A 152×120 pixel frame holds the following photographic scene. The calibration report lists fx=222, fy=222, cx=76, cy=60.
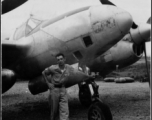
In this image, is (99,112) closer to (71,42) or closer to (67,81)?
(67,81)

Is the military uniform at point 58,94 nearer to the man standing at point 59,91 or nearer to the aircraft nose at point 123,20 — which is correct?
the man standing at point 59,91

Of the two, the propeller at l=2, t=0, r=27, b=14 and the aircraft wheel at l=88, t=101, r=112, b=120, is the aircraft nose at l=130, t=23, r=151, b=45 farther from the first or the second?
the propeller at l=2, t=0, r=27, b=14

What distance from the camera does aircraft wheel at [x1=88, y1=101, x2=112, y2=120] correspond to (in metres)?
5.02

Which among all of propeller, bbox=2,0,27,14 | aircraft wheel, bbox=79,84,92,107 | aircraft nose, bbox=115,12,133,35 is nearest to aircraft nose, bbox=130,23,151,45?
aircraft nose, bbox=115,12,133,35

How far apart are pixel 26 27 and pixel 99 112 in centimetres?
420

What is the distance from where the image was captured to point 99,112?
16.6ft

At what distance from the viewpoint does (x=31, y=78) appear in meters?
6.96

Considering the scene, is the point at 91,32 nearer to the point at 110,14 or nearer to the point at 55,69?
the point at 110,14

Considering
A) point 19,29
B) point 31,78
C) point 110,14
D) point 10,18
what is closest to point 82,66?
point 110,14

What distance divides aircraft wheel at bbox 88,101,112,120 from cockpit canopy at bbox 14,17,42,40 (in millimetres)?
3699

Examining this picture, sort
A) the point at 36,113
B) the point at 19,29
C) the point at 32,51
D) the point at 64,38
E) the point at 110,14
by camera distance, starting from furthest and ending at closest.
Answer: the point at 19,29 → the point at 36,113 → the point at 32,51 → the point at 64,38 → the point at 110,14

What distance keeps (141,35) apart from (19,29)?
426cm

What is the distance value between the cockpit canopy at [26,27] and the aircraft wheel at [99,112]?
12.1 ft

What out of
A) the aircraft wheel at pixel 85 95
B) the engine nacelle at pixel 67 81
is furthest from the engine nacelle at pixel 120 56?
the engine nacelle at pixel 67 81
